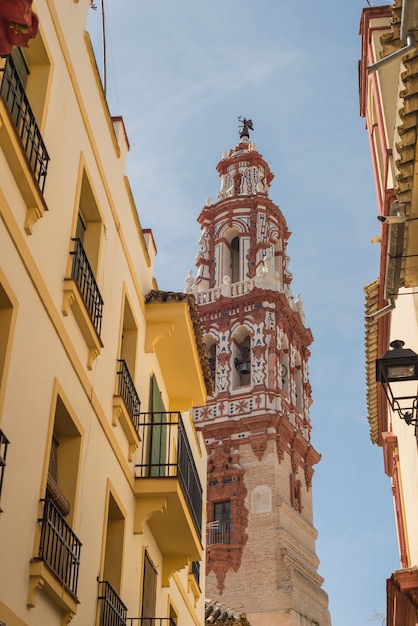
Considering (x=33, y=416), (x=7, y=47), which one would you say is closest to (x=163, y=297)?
(x=33, y=416)

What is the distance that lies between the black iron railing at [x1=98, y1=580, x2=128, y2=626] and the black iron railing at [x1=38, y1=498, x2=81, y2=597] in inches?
41.1

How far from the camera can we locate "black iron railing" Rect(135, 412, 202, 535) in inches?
473

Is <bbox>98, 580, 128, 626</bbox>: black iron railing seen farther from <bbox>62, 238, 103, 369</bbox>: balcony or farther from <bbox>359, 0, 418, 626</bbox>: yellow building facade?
<bbox>359, 0, 418, 626</bbox>: yellow building facade

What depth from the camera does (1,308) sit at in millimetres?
7406

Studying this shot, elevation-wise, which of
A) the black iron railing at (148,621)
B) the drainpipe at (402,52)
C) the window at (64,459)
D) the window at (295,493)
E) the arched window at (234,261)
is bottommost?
the black iron railing at (148,621)

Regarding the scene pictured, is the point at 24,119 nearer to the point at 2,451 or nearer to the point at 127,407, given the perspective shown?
the point at 2,451

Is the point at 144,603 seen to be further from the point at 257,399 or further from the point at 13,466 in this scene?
the point at 257,399

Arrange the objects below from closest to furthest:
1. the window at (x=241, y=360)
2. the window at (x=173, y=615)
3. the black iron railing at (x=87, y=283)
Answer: the black iron railing at (x=87, y=283) → the window at (x=173, y=615) → the window at (x=241, y=360)

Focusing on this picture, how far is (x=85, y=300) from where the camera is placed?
9594mm

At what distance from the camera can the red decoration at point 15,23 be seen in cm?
516

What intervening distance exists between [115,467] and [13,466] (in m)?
3.51

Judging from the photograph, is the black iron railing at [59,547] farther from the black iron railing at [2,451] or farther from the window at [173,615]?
the window at [173,615]

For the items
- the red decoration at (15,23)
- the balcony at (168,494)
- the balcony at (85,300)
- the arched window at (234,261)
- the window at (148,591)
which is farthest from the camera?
the arched window at (234,261)

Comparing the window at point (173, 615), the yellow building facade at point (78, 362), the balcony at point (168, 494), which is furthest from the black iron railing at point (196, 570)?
the balcony at point (168, 494)
